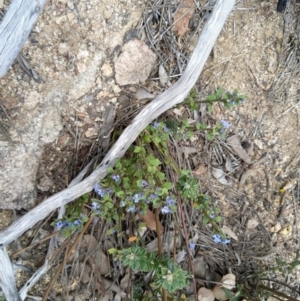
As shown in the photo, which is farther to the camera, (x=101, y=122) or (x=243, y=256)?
(x=243, y=256)

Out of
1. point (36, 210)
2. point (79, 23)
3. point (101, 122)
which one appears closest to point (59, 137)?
point (101, 122)

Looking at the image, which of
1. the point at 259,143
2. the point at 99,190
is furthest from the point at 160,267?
the point at 259,143

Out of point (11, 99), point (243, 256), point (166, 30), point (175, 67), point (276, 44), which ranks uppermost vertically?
point (11, 99)

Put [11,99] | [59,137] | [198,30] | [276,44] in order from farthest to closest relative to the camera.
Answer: [276,44] < [198,30] < [59,137] < [11,99]

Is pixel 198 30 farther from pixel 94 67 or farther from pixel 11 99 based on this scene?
pixel 11 99

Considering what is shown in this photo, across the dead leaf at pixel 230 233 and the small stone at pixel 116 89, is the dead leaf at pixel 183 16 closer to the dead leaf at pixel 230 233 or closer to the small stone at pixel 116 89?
the small stone at pixel 116 89

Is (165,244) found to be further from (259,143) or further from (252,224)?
(259,143)
